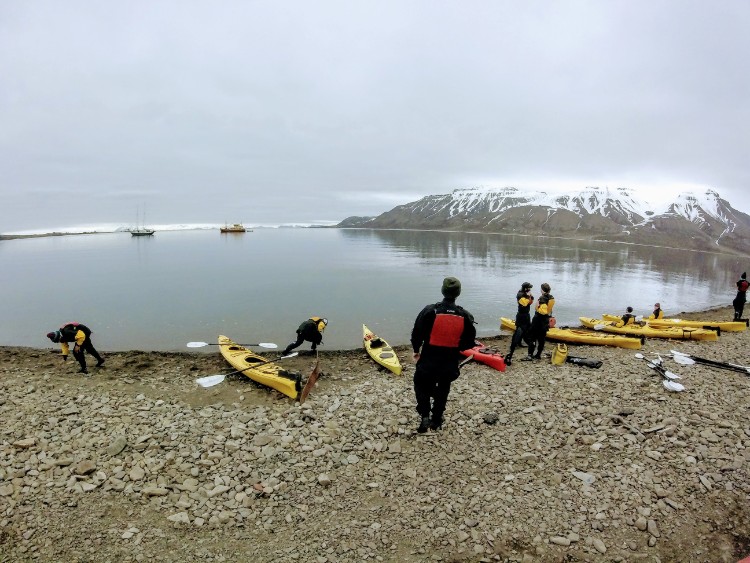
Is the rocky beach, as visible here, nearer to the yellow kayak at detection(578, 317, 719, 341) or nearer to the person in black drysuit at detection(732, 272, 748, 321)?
the yellow kayak at detection(578, 317, 719, 341)

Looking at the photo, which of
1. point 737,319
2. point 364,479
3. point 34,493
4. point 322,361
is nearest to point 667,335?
point 737,319

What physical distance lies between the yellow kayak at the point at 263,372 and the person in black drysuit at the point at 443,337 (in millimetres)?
4029

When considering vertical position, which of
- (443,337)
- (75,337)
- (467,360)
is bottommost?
(467,360)

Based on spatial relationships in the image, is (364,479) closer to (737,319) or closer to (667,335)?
(667,335)

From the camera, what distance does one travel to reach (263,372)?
36.3 ft

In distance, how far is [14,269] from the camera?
51.4 metres

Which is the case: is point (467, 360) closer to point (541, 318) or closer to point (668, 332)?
point (541, 318)

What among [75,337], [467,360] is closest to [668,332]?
[467,360]

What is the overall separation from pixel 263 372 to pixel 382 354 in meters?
4.33

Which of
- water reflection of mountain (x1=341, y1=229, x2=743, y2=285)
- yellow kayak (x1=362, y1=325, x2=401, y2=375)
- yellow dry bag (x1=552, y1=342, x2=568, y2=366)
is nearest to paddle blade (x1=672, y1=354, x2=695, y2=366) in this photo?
yellow dry bag (x1=552, y1=342, x2=568, y2=366)

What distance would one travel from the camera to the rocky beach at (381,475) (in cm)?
552

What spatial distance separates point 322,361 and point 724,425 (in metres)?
11.1

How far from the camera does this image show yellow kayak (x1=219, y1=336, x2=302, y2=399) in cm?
994

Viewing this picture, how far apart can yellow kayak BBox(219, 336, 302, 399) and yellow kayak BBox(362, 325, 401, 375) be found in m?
3.35
